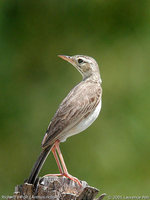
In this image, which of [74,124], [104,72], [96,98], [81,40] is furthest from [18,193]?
[81,40]

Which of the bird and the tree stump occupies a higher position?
the bird

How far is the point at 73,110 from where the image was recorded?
8.41 meters

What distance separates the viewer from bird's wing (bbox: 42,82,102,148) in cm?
809

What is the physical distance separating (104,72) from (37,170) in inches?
307

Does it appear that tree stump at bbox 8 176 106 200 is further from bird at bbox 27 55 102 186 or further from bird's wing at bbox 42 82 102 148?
bird's wing at bbox 42 82 102 148

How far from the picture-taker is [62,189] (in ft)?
24.5

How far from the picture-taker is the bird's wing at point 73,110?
8.09 meters

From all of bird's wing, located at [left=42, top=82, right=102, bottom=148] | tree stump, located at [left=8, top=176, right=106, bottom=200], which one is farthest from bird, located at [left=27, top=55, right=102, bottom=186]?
tree stump, located at [left=8, top=176, right=106, bottom=200]

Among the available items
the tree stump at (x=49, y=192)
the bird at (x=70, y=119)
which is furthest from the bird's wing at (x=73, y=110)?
the tree stump at (x=49, y=192)

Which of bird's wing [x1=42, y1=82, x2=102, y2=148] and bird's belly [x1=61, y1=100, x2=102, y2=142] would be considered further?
bird's belly [x1=61, y1=100, x2=102, y2=142]

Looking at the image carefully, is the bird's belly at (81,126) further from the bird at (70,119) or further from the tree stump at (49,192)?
the tree stump at (49,192)

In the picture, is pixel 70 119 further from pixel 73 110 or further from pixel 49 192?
pixel 49 192

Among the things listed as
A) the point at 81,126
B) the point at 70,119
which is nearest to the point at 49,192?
the point at 70,119

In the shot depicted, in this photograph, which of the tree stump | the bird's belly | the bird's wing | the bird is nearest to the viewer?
the tree stump
